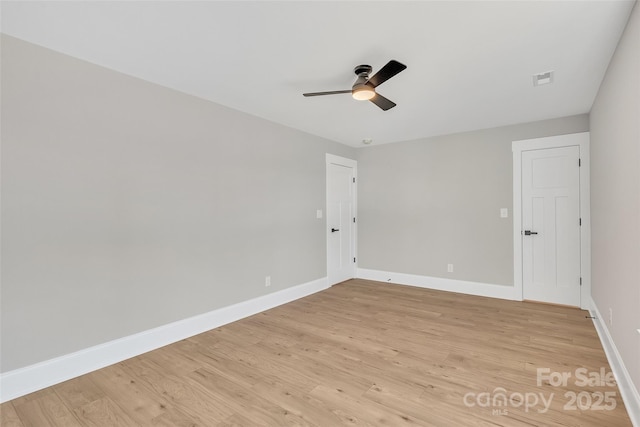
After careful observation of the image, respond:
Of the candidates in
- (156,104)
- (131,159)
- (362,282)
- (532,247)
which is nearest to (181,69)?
(156,104)

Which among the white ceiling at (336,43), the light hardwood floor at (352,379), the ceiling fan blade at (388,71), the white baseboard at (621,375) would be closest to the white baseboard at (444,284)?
the light hardwood floor at (352,379)

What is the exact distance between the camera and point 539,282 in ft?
13.2

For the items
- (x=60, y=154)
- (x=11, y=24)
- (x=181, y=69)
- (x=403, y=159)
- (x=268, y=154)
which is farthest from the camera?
(x=403, y=159)

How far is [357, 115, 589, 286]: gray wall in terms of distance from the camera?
167 inches

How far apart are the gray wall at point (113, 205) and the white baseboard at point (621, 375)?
3.36 metres

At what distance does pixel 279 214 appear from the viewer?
4.11 meters

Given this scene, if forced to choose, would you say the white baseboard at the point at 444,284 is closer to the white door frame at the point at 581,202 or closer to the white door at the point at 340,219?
the white door frame at the point at 581,202

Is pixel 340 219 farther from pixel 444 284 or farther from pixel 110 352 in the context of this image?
pixel 110 352

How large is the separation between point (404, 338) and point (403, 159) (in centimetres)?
318

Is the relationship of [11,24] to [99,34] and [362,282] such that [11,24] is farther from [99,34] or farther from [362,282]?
[362,282]

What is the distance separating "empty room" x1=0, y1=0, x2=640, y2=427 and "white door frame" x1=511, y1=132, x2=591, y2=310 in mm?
26

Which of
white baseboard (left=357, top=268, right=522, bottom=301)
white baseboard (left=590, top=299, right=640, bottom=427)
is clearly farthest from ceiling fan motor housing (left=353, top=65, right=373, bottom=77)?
white baseboard (left=357, top=268, right=522, bottom=301)

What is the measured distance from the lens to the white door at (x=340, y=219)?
5.03 meters

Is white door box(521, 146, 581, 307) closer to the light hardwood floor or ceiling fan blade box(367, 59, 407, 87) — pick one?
the light hardwood floor
